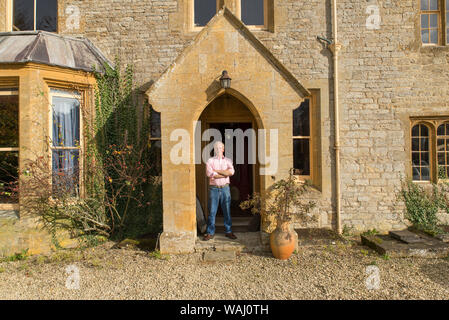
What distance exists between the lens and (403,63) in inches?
263

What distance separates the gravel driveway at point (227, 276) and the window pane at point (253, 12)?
5.75 meters

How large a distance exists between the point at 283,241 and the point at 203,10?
616cm

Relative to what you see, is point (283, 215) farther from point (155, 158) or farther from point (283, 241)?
point (155, 158)

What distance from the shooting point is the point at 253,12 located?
7.07 metres

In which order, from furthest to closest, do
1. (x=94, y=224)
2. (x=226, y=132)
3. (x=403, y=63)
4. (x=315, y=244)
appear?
(x=226, y=132), (x=403, y=63), (x=94, y=224), (x=315, y=244)

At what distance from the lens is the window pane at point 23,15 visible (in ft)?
23.8

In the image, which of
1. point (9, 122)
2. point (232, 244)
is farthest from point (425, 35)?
point (9, 122)

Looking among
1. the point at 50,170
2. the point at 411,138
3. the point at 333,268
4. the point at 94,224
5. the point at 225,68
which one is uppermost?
the point at 225,68

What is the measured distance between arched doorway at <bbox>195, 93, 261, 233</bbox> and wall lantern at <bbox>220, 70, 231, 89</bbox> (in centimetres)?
172

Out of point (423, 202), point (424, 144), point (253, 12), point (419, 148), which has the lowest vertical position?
point (423, 202)

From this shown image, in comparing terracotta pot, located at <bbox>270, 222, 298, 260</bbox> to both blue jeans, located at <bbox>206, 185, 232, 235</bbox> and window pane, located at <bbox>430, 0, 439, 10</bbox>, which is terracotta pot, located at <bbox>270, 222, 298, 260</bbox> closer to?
blue jeans, located at <bbox>206, 185, 232, 235</bbox>

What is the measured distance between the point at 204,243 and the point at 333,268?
7.82 feet

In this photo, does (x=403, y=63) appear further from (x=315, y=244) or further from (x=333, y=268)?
(x=333, y=268)

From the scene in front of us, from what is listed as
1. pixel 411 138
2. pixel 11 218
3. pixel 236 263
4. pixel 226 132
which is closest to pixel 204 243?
pixel 236 263
